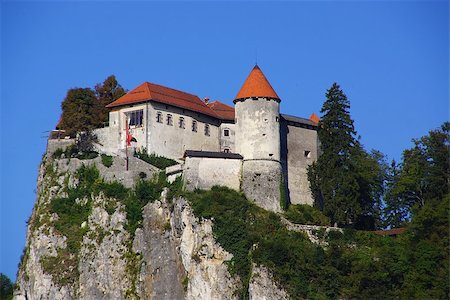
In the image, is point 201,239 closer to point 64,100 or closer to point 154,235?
point 154,235

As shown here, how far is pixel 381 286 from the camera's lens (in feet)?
247

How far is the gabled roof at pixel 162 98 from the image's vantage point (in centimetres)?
8669

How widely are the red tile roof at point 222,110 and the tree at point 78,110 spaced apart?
867cm

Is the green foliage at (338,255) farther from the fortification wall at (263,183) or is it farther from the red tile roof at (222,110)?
the red tile roof at (222,110)

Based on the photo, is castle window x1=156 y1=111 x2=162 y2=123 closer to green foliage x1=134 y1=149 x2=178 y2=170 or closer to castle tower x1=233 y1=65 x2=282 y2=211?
green foliage x1=134 y1=149 x2=178 y2=170

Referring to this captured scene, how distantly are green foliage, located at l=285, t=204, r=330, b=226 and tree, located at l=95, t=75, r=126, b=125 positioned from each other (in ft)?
51.3

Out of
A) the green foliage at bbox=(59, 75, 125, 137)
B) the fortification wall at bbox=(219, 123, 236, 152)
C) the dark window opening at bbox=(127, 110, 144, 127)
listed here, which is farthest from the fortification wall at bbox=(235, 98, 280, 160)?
the green foliage at bbox=(59, 75, 125, 137)

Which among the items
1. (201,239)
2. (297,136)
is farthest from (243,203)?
(297,136)

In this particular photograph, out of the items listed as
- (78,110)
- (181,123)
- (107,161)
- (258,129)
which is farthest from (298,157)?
(78,110)

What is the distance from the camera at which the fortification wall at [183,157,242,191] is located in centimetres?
8256

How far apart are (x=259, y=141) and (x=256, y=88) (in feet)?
12.7

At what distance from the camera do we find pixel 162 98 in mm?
87188

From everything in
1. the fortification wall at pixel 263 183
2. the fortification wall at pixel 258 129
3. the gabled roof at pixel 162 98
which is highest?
the gabled roof at pixel 162 98

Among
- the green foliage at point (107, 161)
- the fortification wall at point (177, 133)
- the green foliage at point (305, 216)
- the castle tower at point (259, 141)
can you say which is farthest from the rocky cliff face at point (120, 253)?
the green foliage at point (305, 216)
